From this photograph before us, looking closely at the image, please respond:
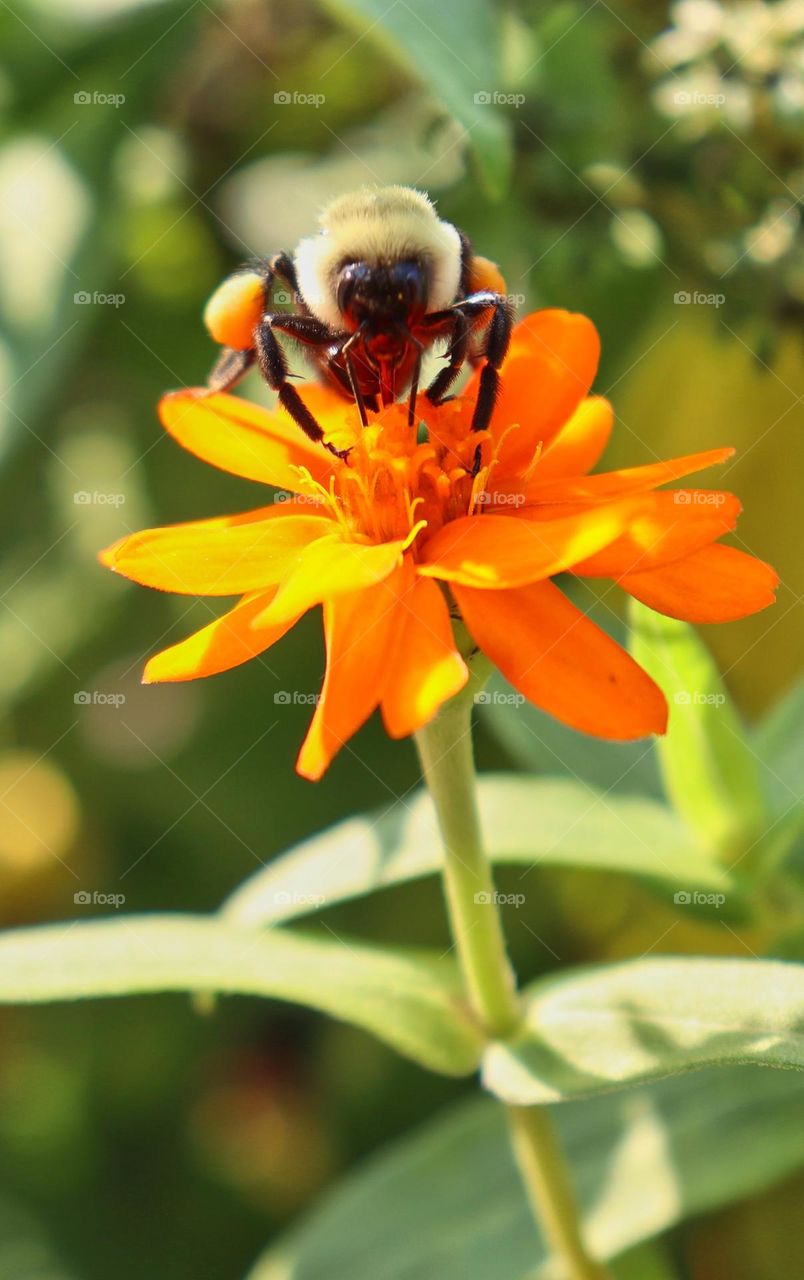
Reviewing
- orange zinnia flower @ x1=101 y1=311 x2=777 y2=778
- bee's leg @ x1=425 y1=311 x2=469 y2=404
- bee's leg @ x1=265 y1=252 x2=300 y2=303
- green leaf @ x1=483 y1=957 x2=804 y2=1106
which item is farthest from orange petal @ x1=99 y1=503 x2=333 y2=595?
green leaf @ x1=483 y1=957 x2=804 y2=1106

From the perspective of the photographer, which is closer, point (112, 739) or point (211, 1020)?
point (211, 1020)

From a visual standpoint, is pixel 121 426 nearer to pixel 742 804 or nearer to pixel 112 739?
pixel 112 739

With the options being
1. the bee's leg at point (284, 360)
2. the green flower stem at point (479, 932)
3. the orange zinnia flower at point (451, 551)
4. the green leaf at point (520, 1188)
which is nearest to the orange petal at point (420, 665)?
the orange zinnia flower at point (451, 551)

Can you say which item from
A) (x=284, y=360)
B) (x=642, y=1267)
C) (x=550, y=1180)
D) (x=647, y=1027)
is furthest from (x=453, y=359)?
(x=642, y=1267)

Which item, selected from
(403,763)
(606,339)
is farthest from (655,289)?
(403,763)

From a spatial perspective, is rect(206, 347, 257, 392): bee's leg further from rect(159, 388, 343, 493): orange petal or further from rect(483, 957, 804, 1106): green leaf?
rect(483, 957, 804, 1106): green leaf
